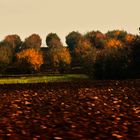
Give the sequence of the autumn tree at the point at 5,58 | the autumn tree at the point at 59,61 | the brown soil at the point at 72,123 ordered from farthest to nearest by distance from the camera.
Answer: the autumn tree at the point at 5,58 → the autumn tree at the point at 59,61 → the brown soil at the point at 72,123

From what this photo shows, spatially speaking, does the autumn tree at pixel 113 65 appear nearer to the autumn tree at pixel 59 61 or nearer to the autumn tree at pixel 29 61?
the autumn tree at pixel 29 61

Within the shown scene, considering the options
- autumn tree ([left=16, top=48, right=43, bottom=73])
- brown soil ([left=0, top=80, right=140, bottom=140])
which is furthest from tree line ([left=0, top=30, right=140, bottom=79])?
brown soil ([left=0, top=80, right=140, bottom=140])

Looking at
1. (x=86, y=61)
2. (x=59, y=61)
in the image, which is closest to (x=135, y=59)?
(x=86, y=61)

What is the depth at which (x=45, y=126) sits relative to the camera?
1383 centimetres

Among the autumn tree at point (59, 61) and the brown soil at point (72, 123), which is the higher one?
the autumn tree at point (59, 61)

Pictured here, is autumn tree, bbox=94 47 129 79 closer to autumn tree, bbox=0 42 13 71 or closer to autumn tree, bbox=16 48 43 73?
autumn tree, bbox=16 48 43 73

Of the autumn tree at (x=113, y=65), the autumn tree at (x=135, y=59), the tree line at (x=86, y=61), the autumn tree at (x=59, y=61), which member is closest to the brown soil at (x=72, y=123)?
the tree line at (x=86, y=61)

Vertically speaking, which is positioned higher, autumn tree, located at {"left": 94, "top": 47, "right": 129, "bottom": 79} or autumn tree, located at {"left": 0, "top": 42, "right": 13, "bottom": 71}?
autumn tree, located at {"left": 0, "top": 42, "right": 13, "bottom": 71}

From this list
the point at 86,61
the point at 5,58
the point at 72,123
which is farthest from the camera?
the point at 5,58

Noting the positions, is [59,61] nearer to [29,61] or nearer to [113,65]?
[29,61]

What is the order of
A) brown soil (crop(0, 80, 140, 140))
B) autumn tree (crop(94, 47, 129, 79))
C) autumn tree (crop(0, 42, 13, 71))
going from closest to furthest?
brown soil (crop(0, 80, 140, 140)) → autumn tree (crop(94, 47, 129, 79)) → autumn tree (crop(0, 42, 13, 71))

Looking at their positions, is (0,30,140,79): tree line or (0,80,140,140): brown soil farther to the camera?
(0,30,140,79): tree line

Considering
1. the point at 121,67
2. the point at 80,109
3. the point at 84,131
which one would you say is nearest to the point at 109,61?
the point at 121,67

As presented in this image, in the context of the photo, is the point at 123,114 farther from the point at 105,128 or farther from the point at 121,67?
the point at 121,67
